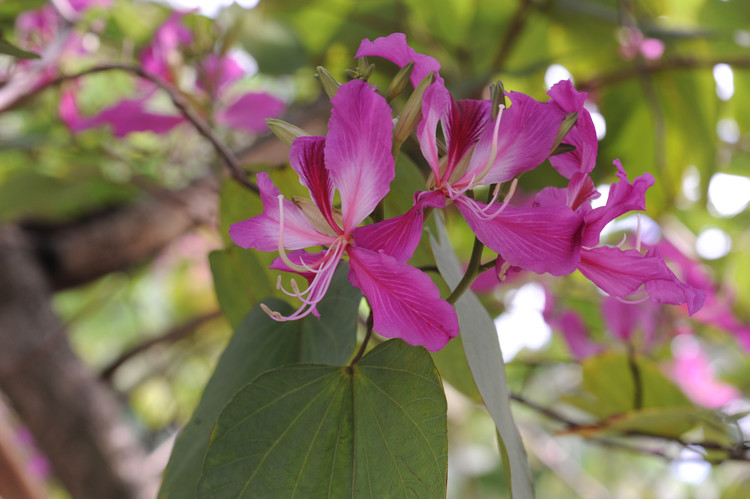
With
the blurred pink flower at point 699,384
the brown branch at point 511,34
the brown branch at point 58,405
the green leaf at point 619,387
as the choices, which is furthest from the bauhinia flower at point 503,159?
the blurred pink flower at point 699,384

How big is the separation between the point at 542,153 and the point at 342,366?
13 cm

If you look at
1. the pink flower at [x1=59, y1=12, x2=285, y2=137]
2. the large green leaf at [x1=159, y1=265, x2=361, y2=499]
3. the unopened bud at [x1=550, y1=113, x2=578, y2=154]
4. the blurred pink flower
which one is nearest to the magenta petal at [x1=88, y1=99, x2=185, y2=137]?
the pink flower at [x1=59, y1=12, x2=285, y2=137]

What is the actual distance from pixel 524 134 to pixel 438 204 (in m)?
0.05

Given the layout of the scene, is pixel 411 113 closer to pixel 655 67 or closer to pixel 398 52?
pixel 398 52

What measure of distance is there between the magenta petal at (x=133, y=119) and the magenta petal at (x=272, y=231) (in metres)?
0.41

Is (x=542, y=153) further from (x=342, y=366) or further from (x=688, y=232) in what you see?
(x=688, y=232)

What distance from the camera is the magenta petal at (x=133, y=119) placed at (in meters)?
0.61

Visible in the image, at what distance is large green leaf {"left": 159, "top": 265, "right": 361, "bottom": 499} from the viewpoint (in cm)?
31

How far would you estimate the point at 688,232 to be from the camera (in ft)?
3.50

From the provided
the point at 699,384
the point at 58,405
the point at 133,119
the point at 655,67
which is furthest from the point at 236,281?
the point at 699,384

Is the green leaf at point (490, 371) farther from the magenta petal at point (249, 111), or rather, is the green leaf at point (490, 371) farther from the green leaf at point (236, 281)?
the magenta petal at point (249, 111)

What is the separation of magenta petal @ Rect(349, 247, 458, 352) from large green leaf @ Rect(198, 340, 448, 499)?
0.02 meters

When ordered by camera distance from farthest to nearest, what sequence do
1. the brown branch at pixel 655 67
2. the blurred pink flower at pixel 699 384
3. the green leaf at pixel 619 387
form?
the blurred pink flower at pixel 699 384, the brown branch at pixel 655 67, the green leaf at pixel 619 387

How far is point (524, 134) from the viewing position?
25cm
